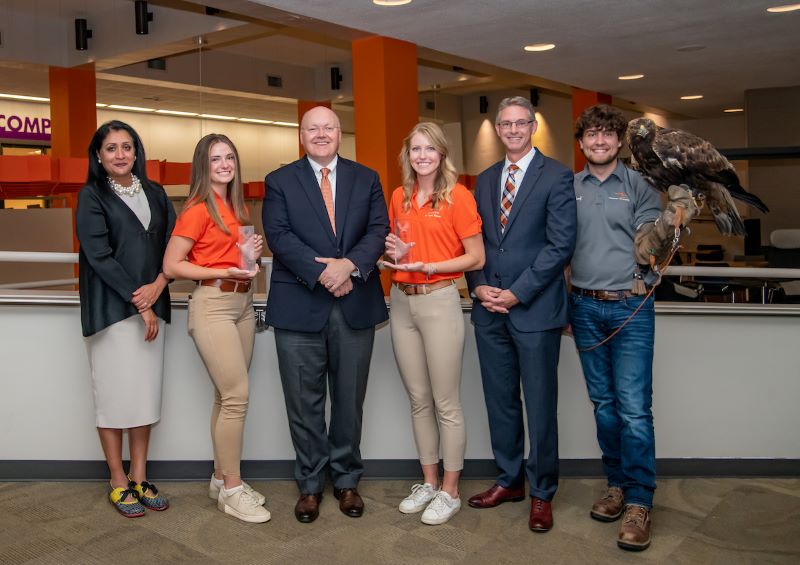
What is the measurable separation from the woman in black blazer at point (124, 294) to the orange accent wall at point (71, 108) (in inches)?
328

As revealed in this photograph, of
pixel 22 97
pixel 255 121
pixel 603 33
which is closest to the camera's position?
pixel 603 33

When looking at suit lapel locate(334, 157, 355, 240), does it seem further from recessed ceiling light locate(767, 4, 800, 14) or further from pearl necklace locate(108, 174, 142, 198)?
recessed ceiling light locate(767, 4, 800, 14)

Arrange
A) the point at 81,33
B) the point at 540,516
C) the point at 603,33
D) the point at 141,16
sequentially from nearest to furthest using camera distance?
the point at 540,516
the point at 603,33
the point at 141,16
the point at 81,33

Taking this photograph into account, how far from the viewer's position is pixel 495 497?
3459 mm

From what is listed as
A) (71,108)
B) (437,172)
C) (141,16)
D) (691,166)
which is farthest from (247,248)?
(71,108)

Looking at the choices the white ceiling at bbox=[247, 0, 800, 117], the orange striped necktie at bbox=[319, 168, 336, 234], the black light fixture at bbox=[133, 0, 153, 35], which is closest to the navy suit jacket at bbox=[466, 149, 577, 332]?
the orange striped necktie at bbox=[319, 168, 336, 234]

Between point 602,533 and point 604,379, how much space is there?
2.03ft

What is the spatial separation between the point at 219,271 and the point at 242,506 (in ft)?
3.35

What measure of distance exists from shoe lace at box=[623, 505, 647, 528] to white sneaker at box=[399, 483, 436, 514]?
82 cm

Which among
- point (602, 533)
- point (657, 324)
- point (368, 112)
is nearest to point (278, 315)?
point (602, 533)

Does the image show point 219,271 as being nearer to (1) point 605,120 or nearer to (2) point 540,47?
(1) point 605,120

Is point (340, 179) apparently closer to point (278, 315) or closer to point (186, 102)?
point (278, 315)

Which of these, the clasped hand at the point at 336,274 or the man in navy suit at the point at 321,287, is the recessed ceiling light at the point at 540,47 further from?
the clasped hand at the point at 336,274

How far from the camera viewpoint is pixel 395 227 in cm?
332
